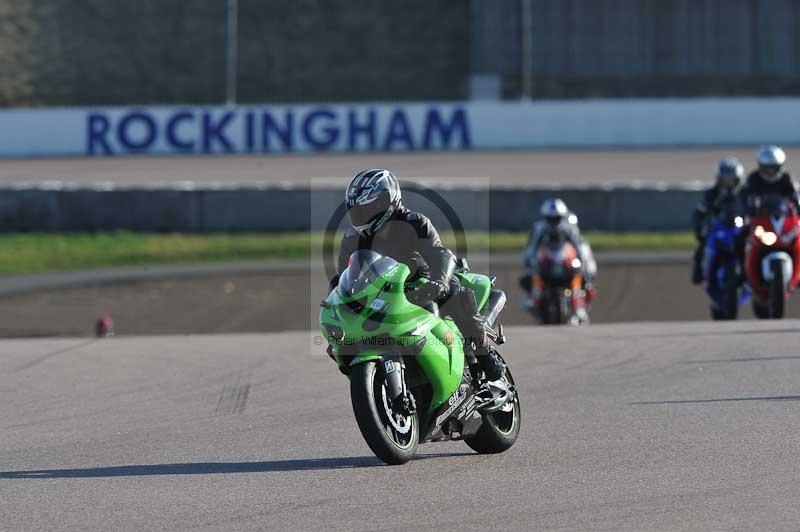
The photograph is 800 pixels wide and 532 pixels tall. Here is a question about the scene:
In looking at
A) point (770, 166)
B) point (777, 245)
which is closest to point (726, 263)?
point (777, 245)

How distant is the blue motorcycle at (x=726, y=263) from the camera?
52.1 feet

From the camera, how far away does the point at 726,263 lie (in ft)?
52.5

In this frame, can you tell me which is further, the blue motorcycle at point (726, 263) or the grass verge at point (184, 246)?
the grass verge at point (184, 246)

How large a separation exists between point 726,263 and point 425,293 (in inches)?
378

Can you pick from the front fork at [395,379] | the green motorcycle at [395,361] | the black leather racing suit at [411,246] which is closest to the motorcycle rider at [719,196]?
the green motorcycle at [395,361]

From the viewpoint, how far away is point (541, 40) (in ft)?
141

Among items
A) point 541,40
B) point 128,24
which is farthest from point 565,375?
point 128,24

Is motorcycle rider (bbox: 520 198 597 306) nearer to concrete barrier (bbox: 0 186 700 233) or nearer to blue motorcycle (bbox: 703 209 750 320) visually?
blue motorcycle (bbox: 703 209 750 320)

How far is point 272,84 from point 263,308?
24.8 metres

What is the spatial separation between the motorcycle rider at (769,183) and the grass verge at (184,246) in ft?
33.6

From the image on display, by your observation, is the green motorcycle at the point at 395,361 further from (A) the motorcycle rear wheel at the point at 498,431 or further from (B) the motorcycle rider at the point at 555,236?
(B) the motorcycle rider at the point at 555,236

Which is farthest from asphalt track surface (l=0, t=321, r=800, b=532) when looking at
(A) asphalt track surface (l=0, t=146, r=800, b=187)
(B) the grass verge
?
(A) asphalt track surface (l=0, t=146, r=800, b=187)

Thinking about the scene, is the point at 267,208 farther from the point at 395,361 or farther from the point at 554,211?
the point at 395,361

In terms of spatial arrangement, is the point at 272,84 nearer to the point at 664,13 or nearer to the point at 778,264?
the point at 664,13
